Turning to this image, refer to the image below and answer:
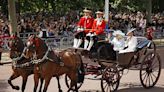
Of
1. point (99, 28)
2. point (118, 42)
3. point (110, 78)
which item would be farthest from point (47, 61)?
point (118, 42)

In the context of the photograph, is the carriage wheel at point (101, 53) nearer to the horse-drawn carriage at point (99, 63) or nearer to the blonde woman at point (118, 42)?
the horse-drawn carriage at point (99, 63)

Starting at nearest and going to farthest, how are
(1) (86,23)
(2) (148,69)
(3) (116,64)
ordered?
(3) (116,64) → (1) (86,23) → (2) (148,69)

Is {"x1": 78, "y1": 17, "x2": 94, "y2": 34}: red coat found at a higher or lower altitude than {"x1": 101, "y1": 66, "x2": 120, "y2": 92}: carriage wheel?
higher

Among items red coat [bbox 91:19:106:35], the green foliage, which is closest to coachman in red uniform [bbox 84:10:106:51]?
red coat [bbox 91:19:106:35]

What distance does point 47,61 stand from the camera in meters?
11.1

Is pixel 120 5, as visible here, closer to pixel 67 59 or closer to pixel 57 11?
pixel 57 11

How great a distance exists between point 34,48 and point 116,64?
2840mm

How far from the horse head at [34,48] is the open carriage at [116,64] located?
6.18ft

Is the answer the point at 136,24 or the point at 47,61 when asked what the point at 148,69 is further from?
the point at 136,24

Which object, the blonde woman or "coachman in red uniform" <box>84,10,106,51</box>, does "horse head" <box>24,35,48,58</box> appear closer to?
"coachman in red uniform" <box>84,10,106,51</box>

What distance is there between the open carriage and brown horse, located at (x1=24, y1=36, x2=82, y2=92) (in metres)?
0.79

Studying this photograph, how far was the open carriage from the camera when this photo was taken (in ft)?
40.0

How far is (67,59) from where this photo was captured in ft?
38.3

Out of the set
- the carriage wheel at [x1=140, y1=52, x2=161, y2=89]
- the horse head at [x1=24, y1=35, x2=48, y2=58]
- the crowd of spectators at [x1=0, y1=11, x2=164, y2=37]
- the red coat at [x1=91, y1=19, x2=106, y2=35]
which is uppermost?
the red coat at [x1=91, y1=19, x2=106, y2=35]
